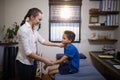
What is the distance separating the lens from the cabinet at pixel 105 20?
4.01 meters

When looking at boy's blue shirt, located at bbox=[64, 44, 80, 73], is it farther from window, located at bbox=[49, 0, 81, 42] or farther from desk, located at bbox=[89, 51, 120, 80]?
window, located at bbox=[49, 0, 81, 42]

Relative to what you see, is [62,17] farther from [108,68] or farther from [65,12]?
[108,68]

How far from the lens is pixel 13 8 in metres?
4.14

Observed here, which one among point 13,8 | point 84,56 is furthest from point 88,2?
point 13,8

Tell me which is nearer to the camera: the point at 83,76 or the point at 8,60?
the point at 83,76

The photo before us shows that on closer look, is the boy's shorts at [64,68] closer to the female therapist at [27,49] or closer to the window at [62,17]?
the female therapist at [27,49]

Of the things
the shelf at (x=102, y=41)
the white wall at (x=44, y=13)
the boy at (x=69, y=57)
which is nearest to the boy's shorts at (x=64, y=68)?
the boy at (x=69, y=57)

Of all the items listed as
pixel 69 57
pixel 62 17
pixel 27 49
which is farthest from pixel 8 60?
pixel 27 49

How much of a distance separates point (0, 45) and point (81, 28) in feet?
6.61

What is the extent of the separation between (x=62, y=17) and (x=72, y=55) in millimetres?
1816

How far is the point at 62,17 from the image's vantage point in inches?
163

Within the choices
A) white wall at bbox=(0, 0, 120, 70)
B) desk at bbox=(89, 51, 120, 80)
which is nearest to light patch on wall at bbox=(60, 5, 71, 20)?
white wall at bbox=(0, 0, 120, 70)

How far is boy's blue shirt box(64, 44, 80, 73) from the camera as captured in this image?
2.50m

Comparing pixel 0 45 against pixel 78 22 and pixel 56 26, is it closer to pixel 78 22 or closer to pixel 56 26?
pixel 56 26
